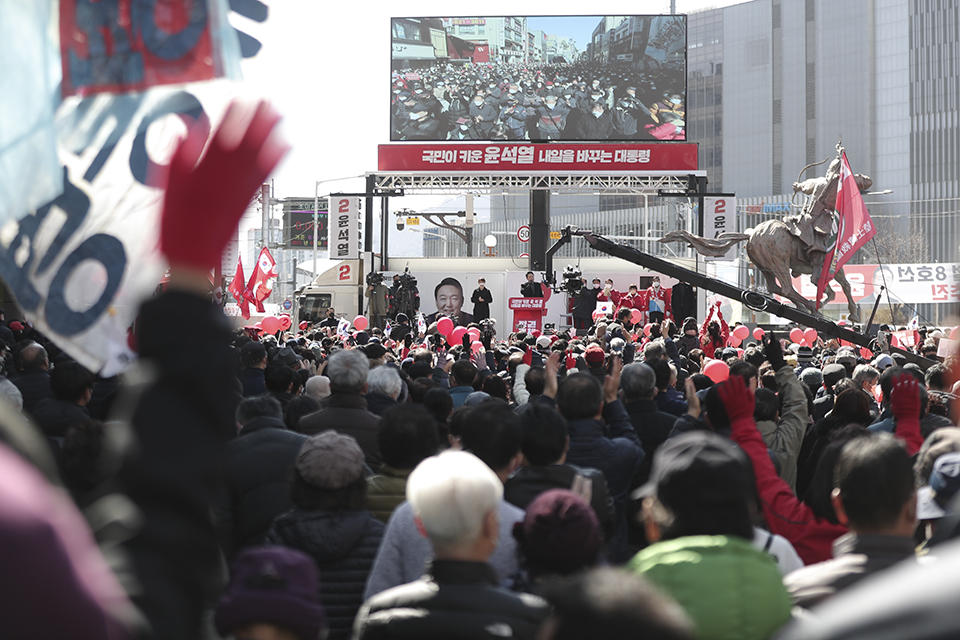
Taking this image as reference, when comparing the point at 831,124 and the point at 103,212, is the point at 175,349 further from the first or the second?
the point at 831,124

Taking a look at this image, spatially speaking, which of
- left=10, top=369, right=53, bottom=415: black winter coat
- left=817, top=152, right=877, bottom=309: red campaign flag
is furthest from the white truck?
left=10, top=369, right=53, bottom=415: black winter coat

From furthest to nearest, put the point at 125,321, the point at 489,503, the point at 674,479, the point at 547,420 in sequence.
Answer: the point at 547,420 → the point at 125,321 → the point at 489,503 → the point at 674,479

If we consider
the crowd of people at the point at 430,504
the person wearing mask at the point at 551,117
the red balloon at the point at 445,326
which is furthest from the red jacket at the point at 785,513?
the person wearing mask at the point at 551,117

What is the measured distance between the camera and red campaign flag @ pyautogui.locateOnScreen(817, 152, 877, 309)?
1375 centimetres

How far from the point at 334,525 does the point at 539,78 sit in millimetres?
27525

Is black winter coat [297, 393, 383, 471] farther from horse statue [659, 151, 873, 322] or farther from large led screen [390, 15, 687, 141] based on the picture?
large led screen [390, 15, 687, 141]

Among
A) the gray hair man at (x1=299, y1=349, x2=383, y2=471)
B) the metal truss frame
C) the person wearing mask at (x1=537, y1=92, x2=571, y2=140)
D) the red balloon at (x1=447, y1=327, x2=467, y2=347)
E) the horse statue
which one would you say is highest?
the person wearing mask at (x1=537, y1=92, x2=571, y2=140)

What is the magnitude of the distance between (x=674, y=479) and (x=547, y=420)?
1276mm

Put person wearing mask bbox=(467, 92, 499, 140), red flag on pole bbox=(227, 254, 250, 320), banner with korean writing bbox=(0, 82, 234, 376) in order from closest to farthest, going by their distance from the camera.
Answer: banner with korean writing bbox=(0, 82, 234, 376), red flag on pole bbox=(227, 254, 250, 320), person wearing mask bbox=(467, 92, 499, 140)

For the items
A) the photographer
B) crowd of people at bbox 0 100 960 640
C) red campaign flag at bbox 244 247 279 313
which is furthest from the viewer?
the photographer

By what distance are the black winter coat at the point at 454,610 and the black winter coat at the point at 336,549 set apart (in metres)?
0.77

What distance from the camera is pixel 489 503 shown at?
91.5 inches

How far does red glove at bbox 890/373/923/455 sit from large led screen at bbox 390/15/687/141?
24970 millimetres

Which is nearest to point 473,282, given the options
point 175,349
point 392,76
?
point 392,76
